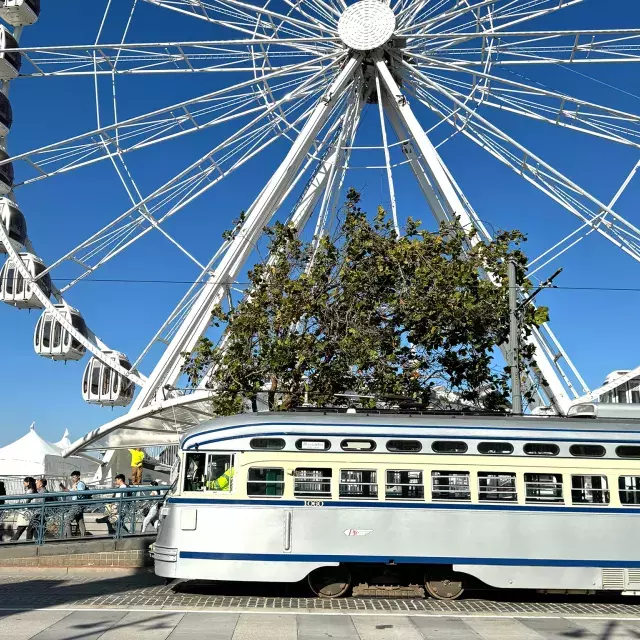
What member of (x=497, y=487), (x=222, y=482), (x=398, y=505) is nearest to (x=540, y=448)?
(x=497, y=487)

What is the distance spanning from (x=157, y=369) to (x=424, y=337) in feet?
30.2

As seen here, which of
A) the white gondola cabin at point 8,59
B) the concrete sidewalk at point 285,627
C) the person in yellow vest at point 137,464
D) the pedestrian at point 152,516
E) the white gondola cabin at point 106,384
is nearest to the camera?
the concrete sidewalk at point 285,627

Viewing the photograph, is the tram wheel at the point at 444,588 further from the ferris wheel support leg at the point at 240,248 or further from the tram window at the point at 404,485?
the ferris wheel support leg at the point at 240,248

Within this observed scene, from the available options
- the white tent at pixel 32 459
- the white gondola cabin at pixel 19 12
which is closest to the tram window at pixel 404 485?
the white gondola cabin at pixel 19 12

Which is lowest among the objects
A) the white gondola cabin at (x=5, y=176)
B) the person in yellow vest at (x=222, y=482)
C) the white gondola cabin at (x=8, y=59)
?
the person in yellow vest at (x=222, y=482)

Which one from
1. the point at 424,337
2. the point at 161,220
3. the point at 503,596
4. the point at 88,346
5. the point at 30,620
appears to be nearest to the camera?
the point at 30,620

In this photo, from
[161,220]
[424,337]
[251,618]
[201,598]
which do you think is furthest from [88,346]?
[251,618]

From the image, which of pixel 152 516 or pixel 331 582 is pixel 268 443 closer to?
pixel 331 582

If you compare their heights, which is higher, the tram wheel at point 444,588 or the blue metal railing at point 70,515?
the blue metal railing at point 70,515

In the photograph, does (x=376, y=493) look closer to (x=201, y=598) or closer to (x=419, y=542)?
(x=419, y=542)

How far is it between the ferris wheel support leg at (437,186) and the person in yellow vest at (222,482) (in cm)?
A: 1072

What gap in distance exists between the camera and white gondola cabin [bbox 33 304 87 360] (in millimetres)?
26406

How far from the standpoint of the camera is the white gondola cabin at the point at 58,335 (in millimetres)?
26406

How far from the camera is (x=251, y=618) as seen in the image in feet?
35.5
